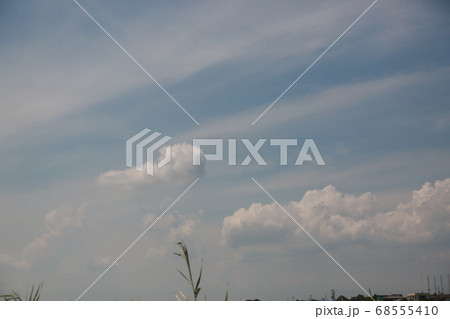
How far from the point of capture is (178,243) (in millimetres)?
5223

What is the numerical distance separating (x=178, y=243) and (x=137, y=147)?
9.29 metres
